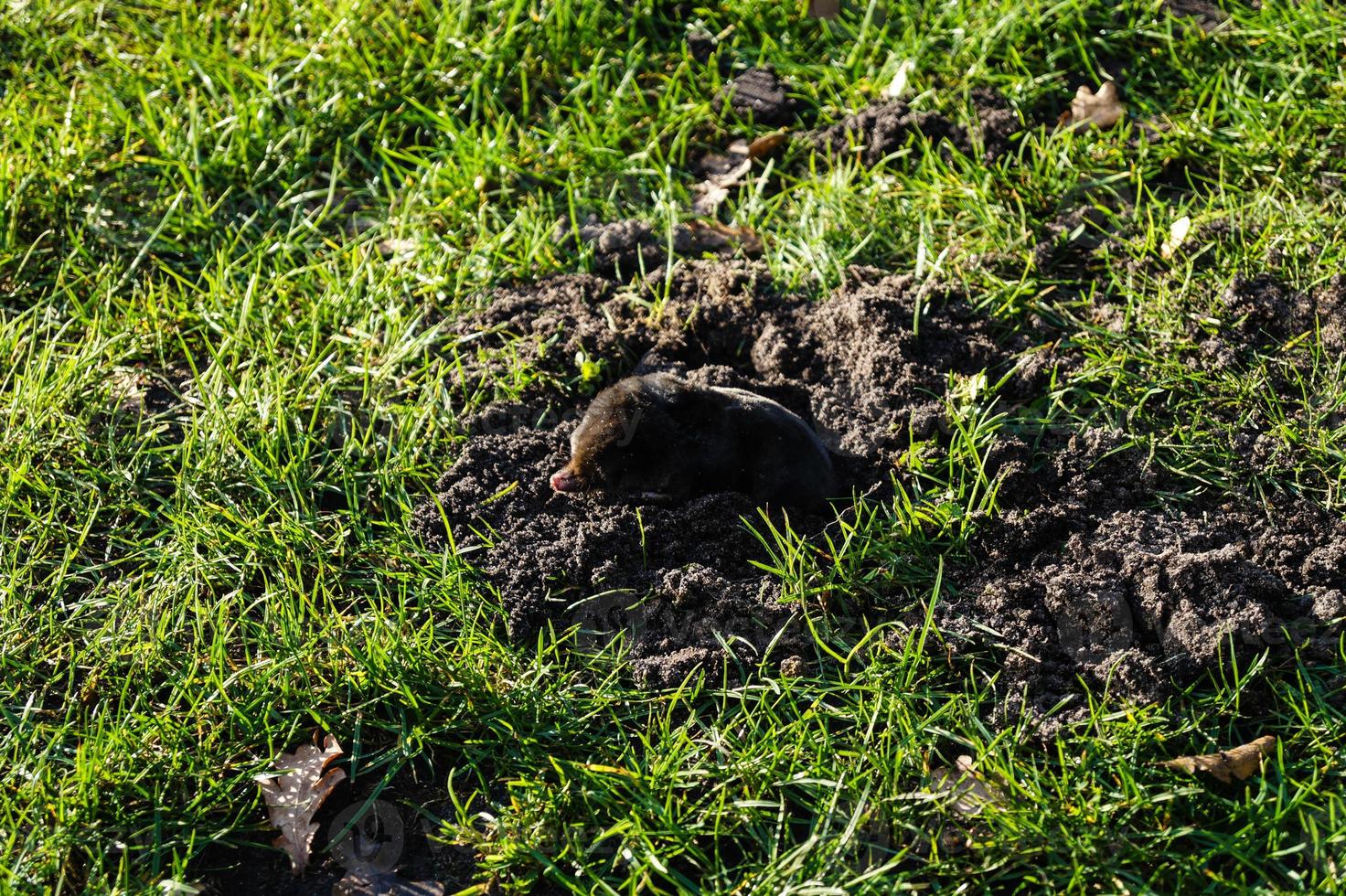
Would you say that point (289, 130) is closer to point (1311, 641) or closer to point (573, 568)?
point (573, 568)

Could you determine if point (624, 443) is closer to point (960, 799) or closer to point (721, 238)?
point (721, 238)

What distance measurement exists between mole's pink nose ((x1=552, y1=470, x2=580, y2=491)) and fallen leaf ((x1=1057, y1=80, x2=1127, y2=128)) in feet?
8.89

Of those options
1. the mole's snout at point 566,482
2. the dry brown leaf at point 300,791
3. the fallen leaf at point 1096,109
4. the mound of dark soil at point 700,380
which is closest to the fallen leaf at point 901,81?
the fallen leaf at point 1096,109

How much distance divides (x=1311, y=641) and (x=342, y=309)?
3550mm

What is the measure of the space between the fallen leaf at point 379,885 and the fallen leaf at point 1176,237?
3.43 m

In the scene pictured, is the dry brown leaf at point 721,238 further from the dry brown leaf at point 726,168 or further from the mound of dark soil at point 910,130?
the mound of dark soil at point 910,130

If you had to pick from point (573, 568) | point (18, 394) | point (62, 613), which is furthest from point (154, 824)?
point (18, 394)

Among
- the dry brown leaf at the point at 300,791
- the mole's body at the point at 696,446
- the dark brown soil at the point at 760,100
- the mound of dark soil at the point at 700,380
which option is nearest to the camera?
the dry brown leaf at the point at 300,791

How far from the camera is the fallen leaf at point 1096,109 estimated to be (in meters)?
5.39

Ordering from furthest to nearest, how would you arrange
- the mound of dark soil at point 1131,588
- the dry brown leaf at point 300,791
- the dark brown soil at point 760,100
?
1. the dark brown soil at point 760,100
2. the mound of dark soil at point 1131,588
3. the dry brown leaf at point 300,791

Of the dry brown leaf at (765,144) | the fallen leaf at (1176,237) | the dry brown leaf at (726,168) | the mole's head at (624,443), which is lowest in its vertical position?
the fallen leaf at (1176,237)

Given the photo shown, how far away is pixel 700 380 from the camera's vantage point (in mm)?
4477

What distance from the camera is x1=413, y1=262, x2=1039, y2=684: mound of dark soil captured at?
155 inches

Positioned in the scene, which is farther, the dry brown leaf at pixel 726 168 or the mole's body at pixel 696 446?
the dry brown leaf at pixel 726 168
